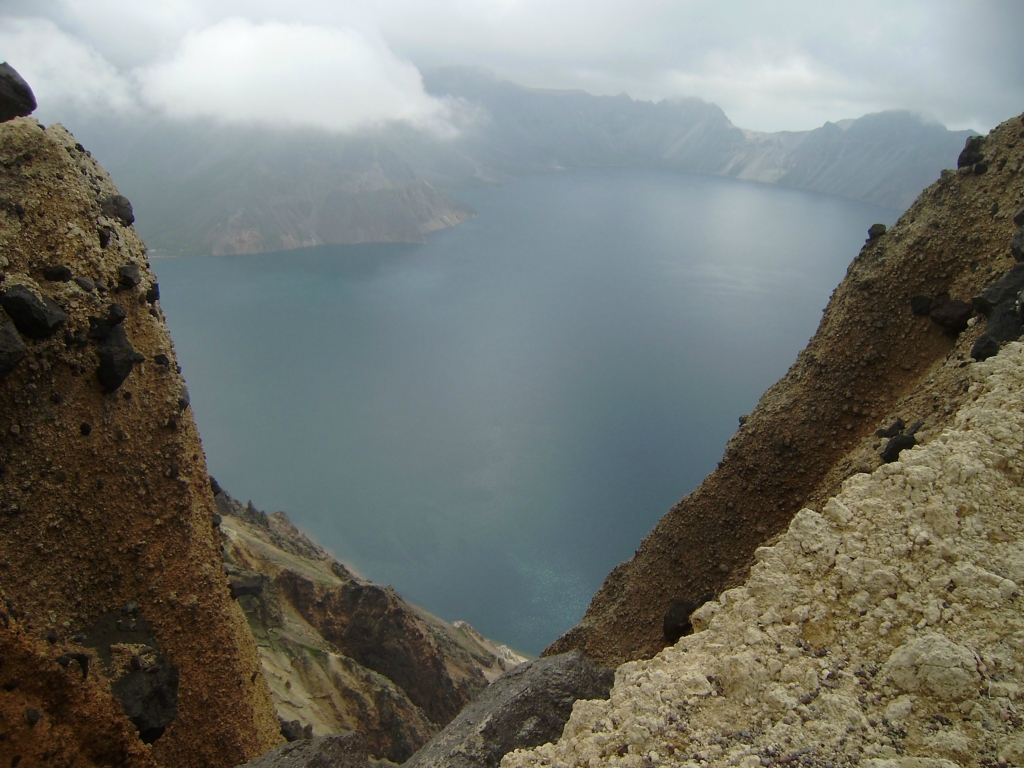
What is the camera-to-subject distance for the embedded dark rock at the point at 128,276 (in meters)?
13.5

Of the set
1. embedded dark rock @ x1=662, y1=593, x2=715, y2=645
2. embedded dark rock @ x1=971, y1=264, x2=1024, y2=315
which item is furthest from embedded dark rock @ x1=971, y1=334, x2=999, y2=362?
embedded dark rock @ x1=662, y1=593, x2=715, y2=645

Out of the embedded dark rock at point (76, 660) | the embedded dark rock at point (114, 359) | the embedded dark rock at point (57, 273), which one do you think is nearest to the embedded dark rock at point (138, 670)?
the embedded dark rock at point (76, 660)

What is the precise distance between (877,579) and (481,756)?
22.8 feet

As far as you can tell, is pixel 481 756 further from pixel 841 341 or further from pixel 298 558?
pixel 298 558

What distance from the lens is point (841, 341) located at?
16.3 meters

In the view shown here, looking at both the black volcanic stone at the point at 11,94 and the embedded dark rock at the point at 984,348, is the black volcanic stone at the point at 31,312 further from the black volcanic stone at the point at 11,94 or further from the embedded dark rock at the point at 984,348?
the embedded dark rock at the point at 984,348

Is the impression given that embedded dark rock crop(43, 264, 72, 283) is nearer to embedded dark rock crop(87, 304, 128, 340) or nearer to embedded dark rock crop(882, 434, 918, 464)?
embedded dark rock crop(87, 304, 128, 340)

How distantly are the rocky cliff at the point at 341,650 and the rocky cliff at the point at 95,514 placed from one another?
3.00 meters

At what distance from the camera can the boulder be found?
10617mm

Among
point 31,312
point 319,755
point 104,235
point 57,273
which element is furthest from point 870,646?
point 104,235

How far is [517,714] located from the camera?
11352mm

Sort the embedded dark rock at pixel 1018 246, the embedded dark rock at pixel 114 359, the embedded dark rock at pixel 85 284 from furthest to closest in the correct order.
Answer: the embedded dark rock at pixel 1018 246 < the embedded dark rock at pixel 114 359 < the embedded dark rock at pixel 85 284

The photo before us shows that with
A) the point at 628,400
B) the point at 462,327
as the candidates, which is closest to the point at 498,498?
the point at 628,400

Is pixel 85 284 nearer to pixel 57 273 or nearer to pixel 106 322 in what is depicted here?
pixel 57 273
